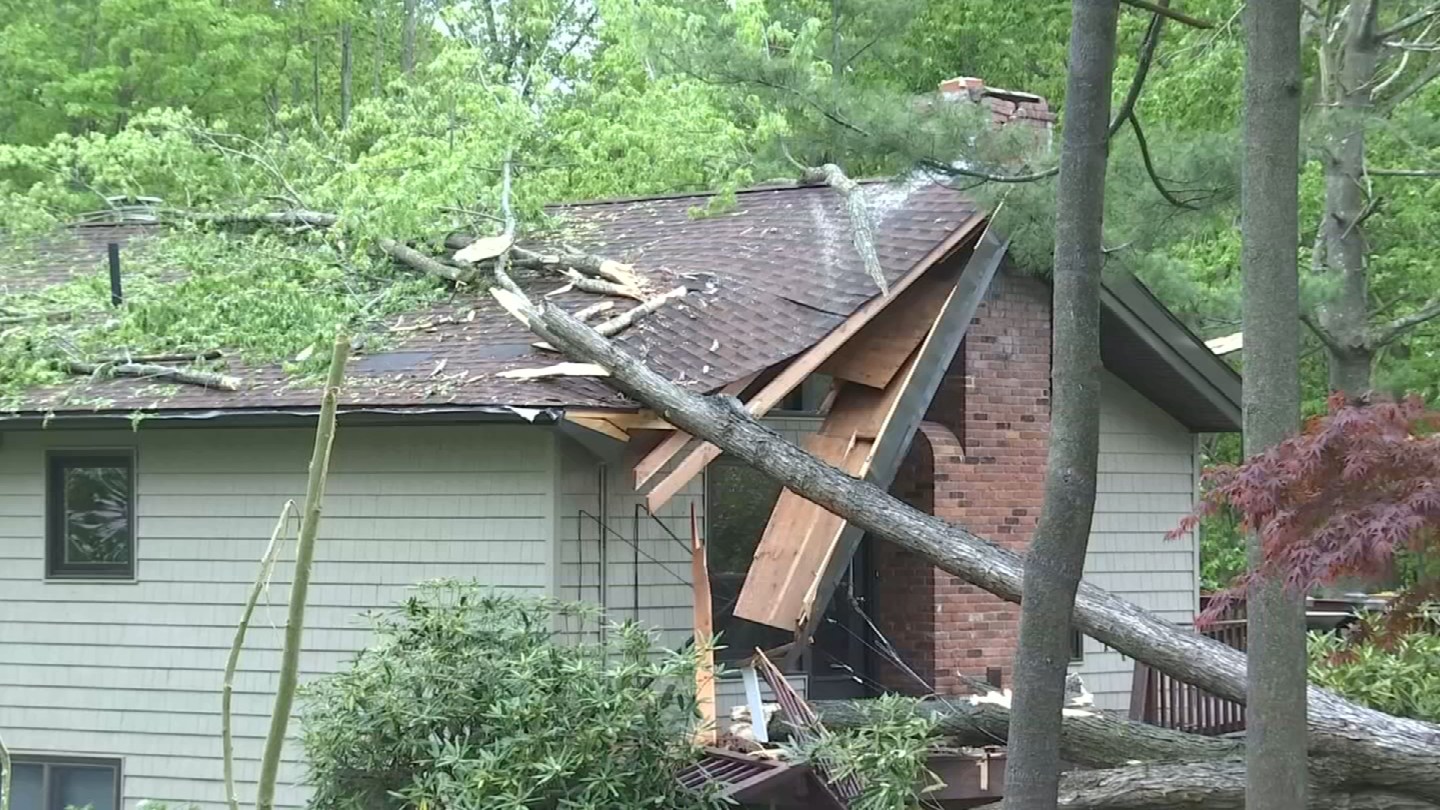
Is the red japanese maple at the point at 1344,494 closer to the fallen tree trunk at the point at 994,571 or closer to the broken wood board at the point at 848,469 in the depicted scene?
the fallen tree trunk at the point at 994,571

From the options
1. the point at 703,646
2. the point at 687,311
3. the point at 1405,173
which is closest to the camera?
the point at 703,646

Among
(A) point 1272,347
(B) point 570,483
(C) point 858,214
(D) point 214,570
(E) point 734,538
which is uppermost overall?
(C) point 858,214

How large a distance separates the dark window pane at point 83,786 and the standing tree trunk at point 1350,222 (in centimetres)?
1472

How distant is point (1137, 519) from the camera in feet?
48.9

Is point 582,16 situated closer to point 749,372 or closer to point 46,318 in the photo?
point 46,318

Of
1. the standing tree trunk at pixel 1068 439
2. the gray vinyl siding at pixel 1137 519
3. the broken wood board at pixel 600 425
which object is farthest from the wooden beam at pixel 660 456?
the gray vinyl siding at pixel 1137 519

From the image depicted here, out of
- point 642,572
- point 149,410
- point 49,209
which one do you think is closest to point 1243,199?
point 642,572

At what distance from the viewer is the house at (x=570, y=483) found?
36.8 ft

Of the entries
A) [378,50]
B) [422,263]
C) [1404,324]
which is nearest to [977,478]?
[422,263]

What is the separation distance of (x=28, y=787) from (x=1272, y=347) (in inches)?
379

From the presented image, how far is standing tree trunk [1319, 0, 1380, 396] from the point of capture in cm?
2031

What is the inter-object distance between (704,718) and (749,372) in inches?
99.6

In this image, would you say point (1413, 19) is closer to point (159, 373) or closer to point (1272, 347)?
point (1272, 347)

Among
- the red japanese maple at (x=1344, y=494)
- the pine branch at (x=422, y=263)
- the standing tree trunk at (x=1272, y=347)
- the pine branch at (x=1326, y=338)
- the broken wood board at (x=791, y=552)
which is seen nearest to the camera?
the red japanese maple at (x=1344, y=494)
